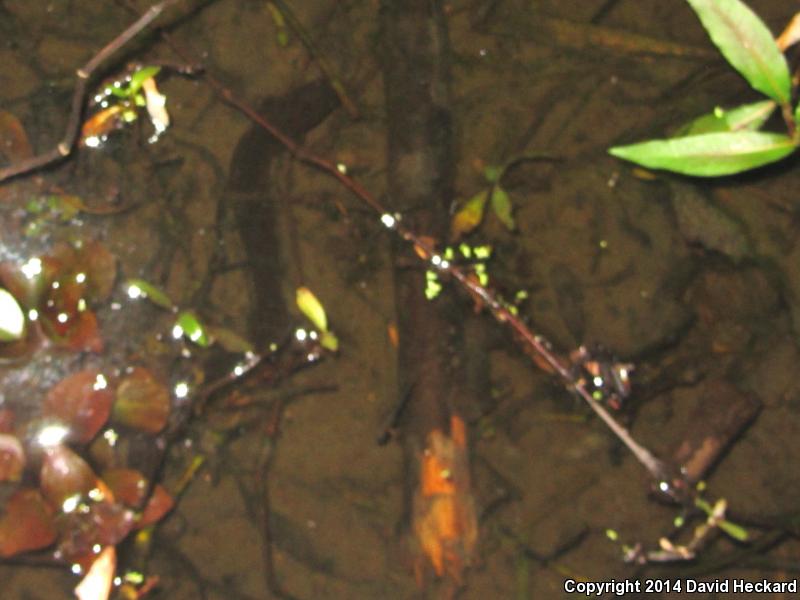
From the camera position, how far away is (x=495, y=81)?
269cm

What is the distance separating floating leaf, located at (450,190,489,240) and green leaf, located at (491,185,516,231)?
0.03 meters

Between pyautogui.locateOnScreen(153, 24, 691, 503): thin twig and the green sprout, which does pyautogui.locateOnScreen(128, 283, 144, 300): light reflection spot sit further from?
the green sprout

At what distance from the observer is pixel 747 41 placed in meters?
→ 2.21

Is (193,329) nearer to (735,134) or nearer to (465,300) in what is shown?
(465,300)

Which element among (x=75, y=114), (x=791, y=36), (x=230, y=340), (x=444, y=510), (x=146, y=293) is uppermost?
(x=791, y=36)

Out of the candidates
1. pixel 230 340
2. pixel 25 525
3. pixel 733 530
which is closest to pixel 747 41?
pixel 733 530

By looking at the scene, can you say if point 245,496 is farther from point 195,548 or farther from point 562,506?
point 562,506

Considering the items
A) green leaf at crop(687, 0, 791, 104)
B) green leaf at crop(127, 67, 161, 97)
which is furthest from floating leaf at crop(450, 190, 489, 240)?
green leaf at crop(127, 67, 161, 97)

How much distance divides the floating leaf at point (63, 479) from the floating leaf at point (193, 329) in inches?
17.7

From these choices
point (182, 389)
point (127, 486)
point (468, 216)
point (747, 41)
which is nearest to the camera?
point (747, 41)

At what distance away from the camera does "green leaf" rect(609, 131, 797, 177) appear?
2225 millimetres

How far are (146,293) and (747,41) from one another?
1.79m

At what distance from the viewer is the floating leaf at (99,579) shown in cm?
226

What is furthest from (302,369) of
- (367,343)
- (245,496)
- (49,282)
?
(49,282)
